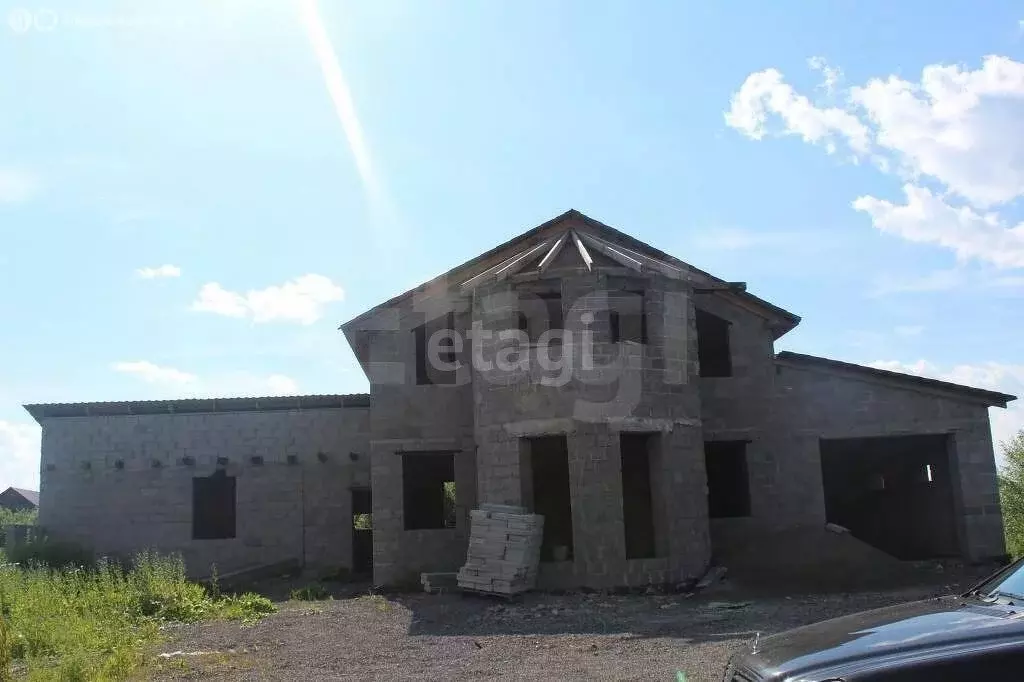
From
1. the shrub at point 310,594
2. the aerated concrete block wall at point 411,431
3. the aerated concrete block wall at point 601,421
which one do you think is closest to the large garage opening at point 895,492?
the aerated concrete block wall at point 601,421

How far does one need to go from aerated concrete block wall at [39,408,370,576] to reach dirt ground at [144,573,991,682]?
4.97 m

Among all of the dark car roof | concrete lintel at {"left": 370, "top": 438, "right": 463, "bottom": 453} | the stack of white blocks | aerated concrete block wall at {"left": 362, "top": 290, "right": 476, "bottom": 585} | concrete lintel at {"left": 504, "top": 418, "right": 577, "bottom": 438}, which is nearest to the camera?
the dark car roof

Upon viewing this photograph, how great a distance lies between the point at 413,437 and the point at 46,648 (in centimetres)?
824

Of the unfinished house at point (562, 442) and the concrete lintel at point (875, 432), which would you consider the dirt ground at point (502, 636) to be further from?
the concrete lintel at point (875, 432)

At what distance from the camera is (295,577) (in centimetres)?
1872

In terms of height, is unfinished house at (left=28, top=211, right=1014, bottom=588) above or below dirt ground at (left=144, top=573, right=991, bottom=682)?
above

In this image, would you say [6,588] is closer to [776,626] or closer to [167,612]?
[167,612]

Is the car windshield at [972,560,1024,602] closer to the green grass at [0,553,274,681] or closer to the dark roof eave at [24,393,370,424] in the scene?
the green grass at [0,553,274,681]

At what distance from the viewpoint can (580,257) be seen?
16.0 m

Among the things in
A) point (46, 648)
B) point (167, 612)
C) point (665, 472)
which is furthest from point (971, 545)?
point (46, 648)

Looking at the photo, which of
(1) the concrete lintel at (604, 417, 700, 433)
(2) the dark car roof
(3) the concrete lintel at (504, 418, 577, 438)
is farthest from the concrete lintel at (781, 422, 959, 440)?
(2) the dark car roof

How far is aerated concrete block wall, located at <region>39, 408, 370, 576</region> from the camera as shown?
19.3 meters

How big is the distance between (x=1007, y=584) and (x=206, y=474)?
17746mm

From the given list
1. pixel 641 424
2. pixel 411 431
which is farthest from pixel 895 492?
pixel 411 431
